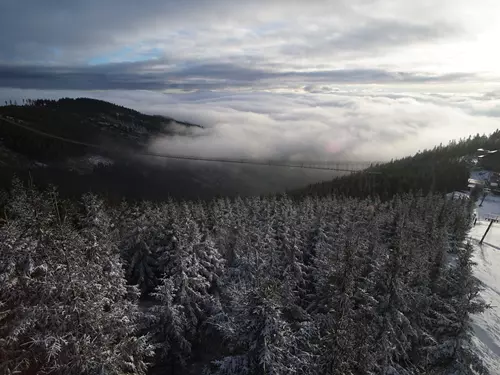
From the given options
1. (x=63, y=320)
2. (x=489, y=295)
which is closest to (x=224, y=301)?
(x=63, y=320)

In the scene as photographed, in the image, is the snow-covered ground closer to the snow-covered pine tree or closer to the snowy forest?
the snowy forest

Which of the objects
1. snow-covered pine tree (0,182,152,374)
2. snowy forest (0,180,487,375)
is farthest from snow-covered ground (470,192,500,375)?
snow-covered pine tree (0,182,152,374)

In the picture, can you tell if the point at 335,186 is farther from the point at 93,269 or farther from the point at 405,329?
the point at 93,269

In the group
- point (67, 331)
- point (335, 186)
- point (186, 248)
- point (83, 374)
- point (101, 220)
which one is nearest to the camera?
point (83, 374)

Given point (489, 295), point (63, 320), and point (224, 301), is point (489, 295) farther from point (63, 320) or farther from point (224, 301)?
point (63, 320)

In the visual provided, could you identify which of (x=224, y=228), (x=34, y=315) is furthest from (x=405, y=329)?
(x=224, y=228)

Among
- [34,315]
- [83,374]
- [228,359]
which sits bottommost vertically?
[228,359]
